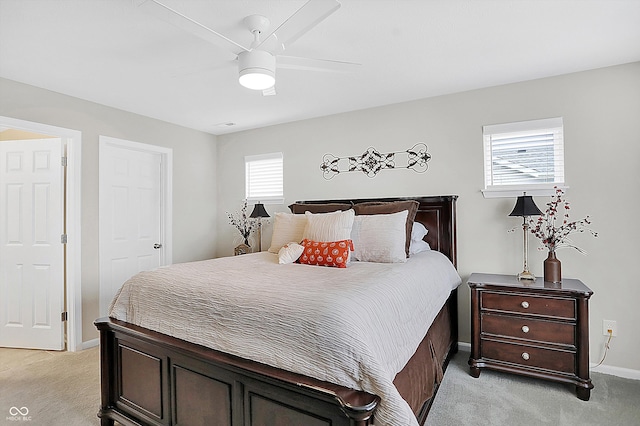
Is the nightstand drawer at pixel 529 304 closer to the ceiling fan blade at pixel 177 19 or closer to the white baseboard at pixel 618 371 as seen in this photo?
the white baseboard at pixel 618 371

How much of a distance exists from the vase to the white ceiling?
5.17 feet

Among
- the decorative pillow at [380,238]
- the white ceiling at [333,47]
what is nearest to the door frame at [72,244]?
the white ceiling at [333,47]

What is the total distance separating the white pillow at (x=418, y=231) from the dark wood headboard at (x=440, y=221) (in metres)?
0.06

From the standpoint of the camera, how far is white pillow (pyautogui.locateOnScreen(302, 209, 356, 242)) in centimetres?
282

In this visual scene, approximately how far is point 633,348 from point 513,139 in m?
1.93

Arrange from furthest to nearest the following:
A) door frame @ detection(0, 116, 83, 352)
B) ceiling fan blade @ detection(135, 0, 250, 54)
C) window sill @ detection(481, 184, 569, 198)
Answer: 1. door frame @ detection(0, 116, 83, 352)
2. window sill @ detection(481, 184, 569, 198)
3. ceiling fan blade @ detection(135, 0, 250, 54)

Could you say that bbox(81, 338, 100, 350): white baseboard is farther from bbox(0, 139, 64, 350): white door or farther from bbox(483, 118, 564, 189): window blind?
bbox(483, 118, 564, 189): window blind

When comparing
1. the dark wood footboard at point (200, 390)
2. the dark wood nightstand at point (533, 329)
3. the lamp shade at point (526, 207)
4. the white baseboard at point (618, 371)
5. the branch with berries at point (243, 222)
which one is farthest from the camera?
the branch with berries at point (243, 222)

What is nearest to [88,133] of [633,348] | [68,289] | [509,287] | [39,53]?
[39,53]

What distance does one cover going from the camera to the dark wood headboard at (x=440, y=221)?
3.27 metres

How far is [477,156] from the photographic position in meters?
3.27

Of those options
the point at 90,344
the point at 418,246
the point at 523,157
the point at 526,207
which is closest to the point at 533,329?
the point at 526,207

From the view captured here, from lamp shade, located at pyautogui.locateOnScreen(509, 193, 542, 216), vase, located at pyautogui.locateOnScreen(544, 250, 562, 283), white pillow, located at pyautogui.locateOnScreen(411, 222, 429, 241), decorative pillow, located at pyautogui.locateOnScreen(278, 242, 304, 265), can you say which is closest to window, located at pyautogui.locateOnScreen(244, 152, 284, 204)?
decorative pillow, located at pyautogui.locateOnScreen(278, 242, 304, 265)

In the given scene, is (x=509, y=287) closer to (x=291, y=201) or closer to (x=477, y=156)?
(x=477, y=156)
